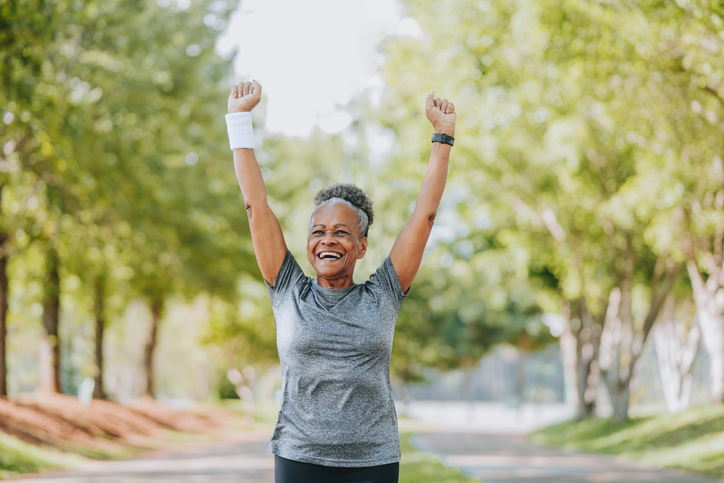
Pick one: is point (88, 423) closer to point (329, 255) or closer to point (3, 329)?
point (3, 329)

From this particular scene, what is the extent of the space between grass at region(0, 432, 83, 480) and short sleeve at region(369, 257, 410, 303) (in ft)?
37.7

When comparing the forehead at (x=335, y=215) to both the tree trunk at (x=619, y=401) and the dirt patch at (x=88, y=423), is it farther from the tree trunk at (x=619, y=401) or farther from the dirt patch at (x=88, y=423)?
the tree trunk at (x=619, y=401)

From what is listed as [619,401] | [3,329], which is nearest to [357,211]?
[3,329]

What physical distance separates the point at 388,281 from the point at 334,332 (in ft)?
0.97

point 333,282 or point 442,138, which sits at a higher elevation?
point 442,138

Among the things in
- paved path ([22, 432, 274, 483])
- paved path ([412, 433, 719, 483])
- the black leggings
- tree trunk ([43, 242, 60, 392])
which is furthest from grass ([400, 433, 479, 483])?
tree trunk ([43, 242, 60, 392])

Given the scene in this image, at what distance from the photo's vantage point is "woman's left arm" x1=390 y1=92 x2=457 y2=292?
9.13 feet

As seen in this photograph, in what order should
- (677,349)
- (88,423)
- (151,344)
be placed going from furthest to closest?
1. (151,344)
2. (677,349)
3. (88,423)

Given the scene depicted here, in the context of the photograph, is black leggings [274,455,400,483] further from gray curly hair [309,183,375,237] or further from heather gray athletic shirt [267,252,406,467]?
gray curly hair [309,183,375,237]

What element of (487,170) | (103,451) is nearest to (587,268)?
(487,170)

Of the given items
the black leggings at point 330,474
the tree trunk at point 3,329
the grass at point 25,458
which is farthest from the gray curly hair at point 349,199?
the tree trunk at point 3,329

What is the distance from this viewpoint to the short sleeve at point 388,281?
274 cm

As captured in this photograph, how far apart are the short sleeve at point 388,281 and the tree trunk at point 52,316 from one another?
1831cm

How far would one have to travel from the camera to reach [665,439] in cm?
1809
